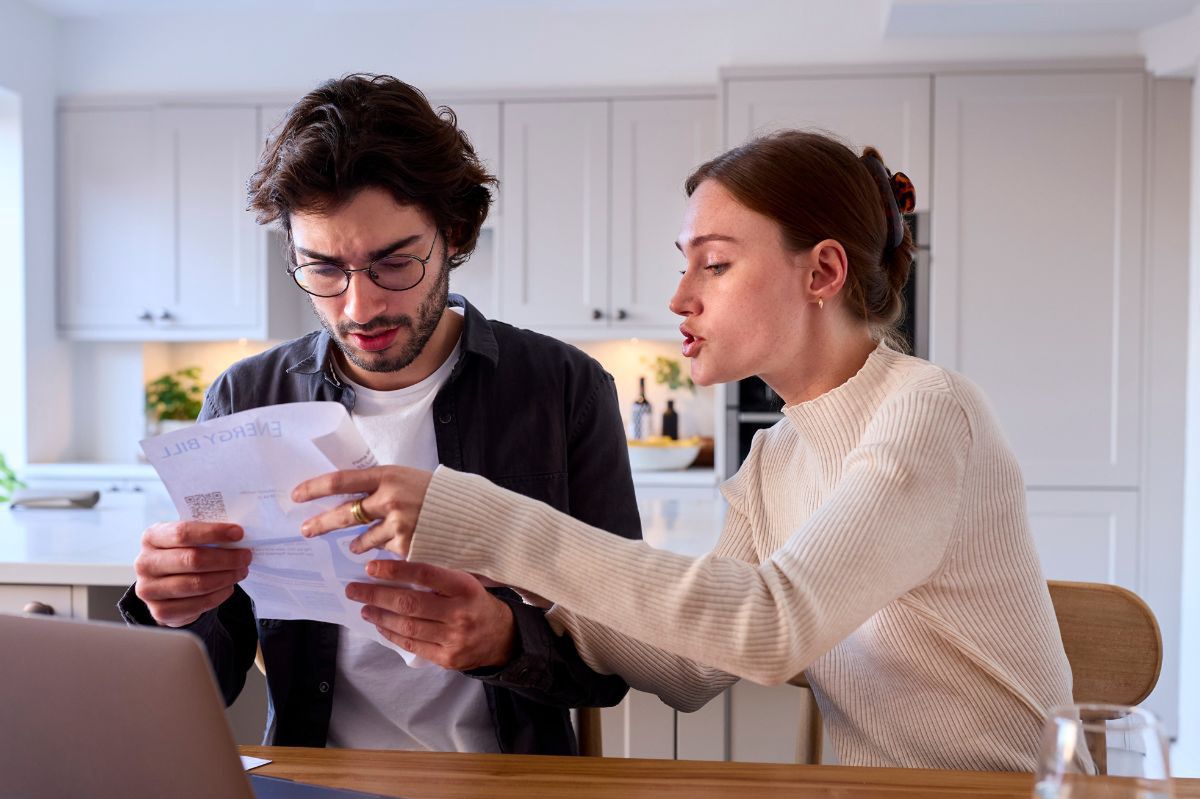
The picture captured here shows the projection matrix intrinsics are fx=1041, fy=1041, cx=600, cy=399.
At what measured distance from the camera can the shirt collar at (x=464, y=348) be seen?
60.0 inches

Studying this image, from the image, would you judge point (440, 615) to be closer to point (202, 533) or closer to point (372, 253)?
point (202, 533)

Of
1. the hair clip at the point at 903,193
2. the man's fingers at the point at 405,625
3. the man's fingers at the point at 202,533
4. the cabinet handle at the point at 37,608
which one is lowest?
the cabinet handle at the point at 37,608

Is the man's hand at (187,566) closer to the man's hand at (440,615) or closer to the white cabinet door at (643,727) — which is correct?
the man's hand at (440,615)

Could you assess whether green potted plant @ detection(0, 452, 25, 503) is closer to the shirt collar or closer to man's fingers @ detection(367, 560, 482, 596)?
the shirt collar

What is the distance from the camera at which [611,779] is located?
3.34 ft

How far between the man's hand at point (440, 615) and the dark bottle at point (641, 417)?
11.2 feet

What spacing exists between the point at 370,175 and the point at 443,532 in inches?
24.7

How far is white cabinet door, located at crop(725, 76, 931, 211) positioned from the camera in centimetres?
388

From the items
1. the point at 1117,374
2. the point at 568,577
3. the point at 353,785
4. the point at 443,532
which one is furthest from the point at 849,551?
the point at 1117,374

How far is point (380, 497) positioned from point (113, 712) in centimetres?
28

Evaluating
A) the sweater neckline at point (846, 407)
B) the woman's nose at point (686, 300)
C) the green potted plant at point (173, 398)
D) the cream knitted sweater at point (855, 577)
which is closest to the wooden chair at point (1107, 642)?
the cream knitted sweater at point (855, 577)

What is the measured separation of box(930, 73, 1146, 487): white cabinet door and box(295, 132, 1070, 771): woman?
8.81ft

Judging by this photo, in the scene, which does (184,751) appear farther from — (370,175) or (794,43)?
(794,43)

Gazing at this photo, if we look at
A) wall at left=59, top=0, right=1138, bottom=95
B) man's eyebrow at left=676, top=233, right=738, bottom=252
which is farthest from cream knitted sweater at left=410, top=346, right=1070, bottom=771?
wall at left=59, top=0, right=1138, bottom=95
